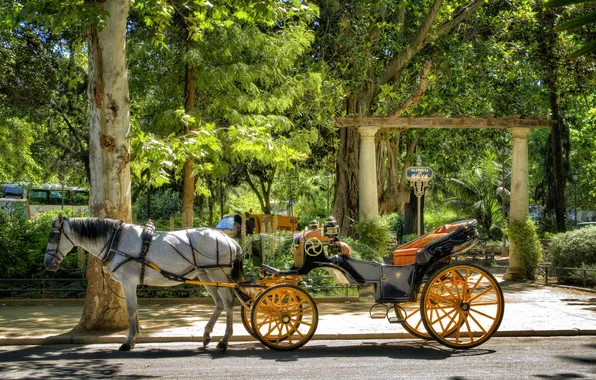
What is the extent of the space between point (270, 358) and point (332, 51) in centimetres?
1560

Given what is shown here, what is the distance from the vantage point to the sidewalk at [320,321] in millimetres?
11742

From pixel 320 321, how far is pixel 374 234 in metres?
5.72

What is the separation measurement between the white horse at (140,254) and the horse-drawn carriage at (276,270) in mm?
14

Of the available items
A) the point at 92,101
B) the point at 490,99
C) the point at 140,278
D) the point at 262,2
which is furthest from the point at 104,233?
the point at 490,99

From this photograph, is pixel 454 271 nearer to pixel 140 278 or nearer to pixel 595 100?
pixel 140 278

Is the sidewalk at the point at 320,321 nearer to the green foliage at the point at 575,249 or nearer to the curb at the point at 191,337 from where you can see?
the curb at the point at 191,337

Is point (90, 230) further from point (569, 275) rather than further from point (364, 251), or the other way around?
point (569, 275)

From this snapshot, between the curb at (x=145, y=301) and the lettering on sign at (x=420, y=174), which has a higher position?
the lettering on sign at (x=420, y=174)

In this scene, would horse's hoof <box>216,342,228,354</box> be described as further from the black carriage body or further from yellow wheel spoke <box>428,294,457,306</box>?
yellow wheel spoke <box>428,294,457,306</box>

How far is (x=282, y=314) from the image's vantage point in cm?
1015

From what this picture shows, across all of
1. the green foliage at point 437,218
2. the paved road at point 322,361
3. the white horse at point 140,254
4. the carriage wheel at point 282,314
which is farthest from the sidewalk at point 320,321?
the green foliage at point 437,218

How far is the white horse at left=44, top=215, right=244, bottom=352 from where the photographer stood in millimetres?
10570

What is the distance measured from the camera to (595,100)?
4134 centimetres

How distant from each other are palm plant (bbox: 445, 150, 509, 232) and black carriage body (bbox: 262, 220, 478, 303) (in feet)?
107
